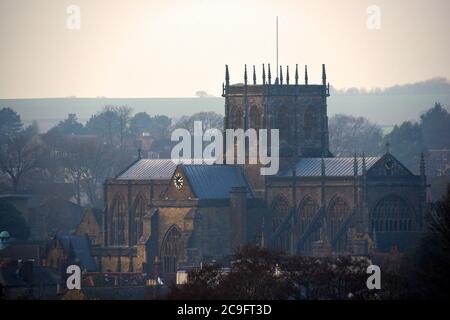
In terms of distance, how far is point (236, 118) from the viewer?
148 meters

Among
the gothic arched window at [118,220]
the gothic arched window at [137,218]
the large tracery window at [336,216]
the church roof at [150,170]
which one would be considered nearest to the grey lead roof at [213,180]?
the church roof at [150,170]

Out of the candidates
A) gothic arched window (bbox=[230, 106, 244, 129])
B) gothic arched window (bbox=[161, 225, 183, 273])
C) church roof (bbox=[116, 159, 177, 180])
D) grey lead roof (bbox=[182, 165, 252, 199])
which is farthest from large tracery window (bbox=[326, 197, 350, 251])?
church roof (bbox=[116, 159, 177, 180])

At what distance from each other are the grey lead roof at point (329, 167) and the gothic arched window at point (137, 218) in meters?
10.2

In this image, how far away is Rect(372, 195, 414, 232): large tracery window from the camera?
13888cm

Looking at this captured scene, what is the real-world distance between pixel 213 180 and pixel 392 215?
33.9ft

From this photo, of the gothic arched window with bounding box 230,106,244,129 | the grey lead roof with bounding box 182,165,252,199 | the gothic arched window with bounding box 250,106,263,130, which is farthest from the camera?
the gothic arched window with bounding box 230,106,244,129

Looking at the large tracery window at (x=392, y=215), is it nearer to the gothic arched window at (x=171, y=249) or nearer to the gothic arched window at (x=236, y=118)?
the gothic arched window at (x=171, y=249)

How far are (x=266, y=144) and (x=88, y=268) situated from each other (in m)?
11.2

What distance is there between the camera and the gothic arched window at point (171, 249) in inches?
5605

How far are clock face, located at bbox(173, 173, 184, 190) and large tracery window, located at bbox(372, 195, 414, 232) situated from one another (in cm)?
1056

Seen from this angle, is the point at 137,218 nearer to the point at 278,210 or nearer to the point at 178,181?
the point at 178,181

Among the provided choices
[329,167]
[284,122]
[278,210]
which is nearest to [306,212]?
[278,210]

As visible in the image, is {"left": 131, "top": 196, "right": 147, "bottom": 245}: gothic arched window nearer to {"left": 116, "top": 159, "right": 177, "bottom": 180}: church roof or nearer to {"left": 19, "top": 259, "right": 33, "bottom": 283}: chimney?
{"left": 116, "top": 159, "right": 177, "bottom": 180}: church roof
